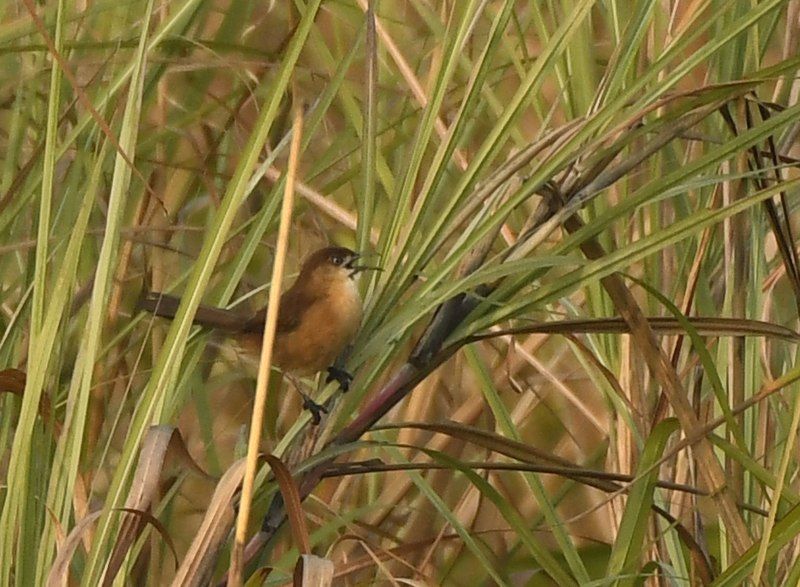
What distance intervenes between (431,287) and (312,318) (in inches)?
26.7

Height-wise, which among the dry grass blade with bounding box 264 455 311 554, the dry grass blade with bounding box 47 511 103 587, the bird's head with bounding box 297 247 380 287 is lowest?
the dry grass blade with bounding box 47 511 103 587

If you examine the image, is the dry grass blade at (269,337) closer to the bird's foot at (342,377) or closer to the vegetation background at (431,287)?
the vegetation background at (431,287)

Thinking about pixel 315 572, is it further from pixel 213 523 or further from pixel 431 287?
pixel 431 287

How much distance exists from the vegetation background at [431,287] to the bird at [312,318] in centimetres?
6

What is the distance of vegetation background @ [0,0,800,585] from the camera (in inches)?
36.2

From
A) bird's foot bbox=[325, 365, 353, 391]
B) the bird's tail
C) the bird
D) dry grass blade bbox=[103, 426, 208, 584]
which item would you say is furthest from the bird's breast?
dry grass blade bbox=[103, 426, 208, 584]

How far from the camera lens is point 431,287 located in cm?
92

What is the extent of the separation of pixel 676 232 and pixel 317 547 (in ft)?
3.01

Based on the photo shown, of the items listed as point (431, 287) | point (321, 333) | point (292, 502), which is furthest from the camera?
point (321, 333)

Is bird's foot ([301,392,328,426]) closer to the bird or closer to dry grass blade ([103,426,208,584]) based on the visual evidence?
dry grass blade ([103,426,208,584])

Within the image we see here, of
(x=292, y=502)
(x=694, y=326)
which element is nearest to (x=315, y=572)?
(x=292, y=502)

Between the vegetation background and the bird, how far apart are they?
0.21 feet

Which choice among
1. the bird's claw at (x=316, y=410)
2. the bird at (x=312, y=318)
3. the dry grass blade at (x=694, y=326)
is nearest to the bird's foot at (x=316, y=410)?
the bird's claw at (x=316, y=410)

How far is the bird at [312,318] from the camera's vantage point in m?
1.42
